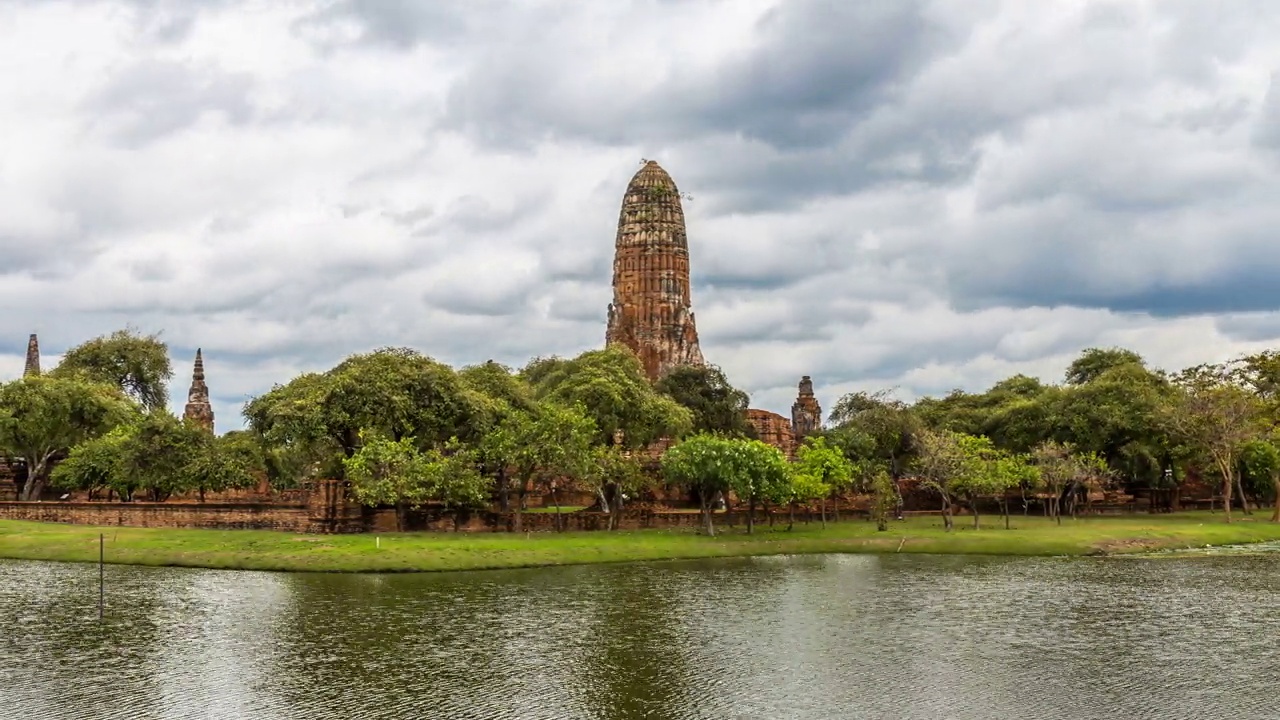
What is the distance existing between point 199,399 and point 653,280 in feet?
147

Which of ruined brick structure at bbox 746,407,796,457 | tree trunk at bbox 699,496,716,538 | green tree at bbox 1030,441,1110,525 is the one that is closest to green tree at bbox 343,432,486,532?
tree trunk at bbox 699,496,716,538

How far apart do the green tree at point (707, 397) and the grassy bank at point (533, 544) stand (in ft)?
55.1

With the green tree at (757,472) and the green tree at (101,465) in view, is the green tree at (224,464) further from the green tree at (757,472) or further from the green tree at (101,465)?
the green tree at (757,472)

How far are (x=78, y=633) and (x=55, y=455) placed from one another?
50.5 metres

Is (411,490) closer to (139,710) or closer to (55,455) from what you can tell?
(139,710)

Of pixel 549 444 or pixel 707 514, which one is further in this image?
pixel 707 514

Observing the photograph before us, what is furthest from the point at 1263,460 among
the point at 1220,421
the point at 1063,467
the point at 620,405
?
the point at 620,405

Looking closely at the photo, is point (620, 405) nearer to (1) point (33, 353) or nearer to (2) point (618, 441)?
(2) point (618, 441)

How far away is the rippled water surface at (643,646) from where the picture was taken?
22.6 metres

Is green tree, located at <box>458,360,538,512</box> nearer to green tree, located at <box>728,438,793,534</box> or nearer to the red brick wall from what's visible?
the red brick wall

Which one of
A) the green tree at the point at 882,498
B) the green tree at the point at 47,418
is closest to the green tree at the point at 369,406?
the green tree at the point at 47,418

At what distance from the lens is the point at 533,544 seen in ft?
169

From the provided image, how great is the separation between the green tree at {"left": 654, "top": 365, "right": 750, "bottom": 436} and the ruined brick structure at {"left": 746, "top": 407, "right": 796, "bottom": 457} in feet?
26.1

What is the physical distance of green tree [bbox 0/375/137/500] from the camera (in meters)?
67.8
